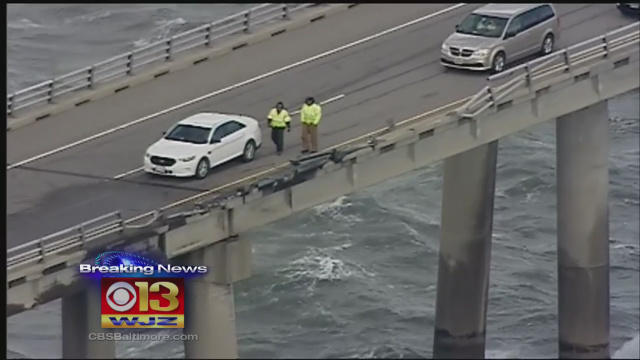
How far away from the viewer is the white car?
174 ft

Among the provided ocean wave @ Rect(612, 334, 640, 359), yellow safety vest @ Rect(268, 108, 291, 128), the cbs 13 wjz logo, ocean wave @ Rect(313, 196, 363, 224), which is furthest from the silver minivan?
ocean wave @ Rect(313, 196, 363, 224)

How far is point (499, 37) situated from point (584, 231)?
659 centimetres

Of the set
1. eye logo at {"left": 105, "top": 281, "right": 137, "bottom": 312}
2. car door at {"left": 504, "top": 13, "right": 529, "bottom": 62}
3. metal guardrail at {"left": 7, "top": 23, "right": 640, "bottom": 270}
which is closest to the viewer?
eye logo at {"left": 105, "top": 281, "right": 137, "bottom": 312}

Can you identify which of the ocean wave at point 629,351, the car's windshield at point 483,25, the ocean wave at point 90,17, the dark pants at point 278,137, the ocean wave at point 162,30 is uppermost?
the ocean wave at point 90,17

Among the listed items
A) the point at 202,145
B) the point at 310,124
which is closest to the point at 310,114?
the point at 310,124

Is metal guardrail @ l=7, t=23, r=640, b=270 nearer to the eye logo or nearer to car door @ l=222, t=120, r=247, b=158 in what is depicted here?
car door @ l=222, t=120, r=247, b=158

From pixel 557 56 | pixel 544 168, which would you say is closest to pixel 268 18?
pixel 557 56

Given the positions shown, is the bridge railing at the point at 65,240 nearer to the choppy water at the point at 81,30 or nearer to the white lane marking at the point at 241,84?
the white lane marking at the point at 241,84

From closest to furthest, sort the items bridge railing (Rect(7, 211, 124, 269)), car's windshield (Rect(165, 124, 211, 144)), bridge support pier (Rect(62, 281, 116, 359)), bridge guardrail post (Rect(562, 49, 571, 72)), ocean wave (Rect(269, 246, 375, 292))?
bridge railing (Rect(7, 211, 124, 269)), bridge support pier (Rect(62, 281, 116, 359)), car's windshield (Rect(165, 124, 211, 144)), bridge guardrail post (Rect(562, 49, 571, 72)), ocean wave (Rect(269, 246, 375, 292))

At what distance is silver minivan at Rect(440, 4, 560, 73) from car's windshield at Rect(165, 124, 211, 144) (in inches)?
374

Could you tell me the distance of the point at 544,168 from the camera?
276 ft

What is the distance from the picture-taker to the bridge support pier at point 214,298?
5119 cm

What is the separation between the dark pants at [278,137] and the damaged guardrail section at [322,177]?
3.75ft

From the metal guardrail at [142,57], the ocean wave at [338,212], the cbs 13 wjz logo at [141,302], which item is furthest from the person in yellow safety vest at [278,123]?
the ocean wave at [338,212]
